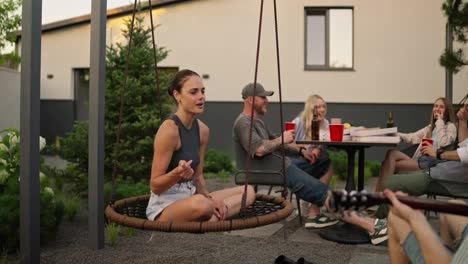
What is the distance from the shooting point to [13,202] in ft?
13.0

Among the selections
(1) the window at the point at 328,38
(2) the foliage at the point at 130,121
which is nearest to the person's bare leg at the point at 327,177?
(2) the foliage at the point at 130,121

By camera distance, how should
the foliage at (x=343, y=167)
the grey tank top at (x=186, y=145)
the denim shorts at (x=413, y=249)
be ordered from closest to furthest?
the denim shorts at (x=413, y=249) < the grey tank top at (x=186, y=145) < the foliage at (x=343, y=167)

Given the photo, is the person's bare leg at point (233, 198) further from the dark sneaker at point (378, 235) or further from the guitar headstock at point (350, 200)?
the guitar headstock at point (350, 200)

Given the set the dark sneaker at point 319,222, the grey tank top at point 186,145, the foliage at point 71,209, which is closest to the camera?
the grey tank top at point 186,145

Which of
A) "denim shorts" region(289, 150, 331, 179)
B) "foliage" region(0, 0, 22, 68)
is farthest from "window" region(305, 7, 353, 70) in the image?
"foliage" region(0, 0, 22, 68)

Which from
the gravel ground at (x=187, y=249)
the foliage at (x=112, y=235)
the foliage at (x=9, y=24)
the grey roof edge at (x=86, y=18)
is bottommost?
the gravel ground at (x=187, y=249)

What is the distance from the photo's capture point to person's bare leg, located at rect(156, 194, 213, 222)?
283cm

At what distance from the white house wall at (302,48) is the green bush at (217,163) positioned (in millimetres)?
2217

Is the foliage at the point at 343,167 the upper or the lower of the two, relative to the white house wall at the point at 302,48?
lower

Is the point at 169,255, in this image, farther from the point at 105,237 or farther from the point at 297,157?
the point at 297,157

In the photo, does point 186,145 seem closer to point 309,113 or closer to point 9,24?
point 309,113

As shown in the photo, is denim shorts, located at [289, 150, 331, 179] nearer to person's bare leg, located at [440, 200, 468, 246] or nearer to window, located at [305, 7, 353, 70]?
person's bare leg, located at [440, 200, 468, 246]

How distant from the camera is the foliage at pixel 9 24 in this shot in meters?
10.4

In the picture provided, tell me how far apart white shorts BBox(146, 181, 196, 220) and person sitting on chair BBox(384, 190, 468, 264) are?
132 cm
